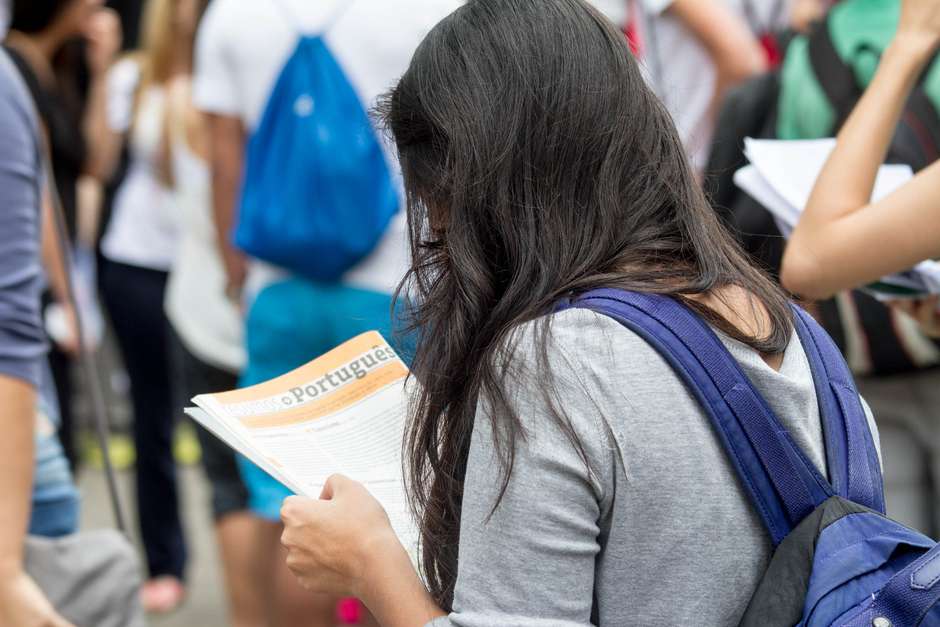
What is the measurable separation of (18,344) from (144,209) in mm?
2462

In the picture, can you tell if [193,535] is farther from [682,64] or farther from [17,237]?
[17,237]

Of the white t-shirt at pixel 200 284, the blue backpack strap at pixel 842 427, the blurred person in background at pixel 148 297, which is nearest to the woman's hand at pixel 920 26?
the blue backpack strap at pixel 842 427

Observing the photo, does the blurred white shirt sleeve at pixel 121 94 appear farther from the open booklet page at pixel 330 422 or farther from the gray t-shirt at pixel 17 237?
the open booklet page at pixel 330 422

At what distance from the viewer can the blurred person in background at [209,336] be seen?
142 inches

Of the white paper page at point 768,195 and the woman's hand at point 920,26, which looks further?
the white paper page at point 768,195

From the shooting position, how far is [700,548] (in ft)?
4.44

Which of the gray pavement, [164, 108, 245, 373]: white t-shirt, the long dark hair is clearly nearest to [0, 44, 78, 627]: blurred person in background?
the long dark hair

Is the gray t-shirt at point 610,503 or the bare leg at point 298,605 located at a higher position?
the gray t-shirt at point 610,503

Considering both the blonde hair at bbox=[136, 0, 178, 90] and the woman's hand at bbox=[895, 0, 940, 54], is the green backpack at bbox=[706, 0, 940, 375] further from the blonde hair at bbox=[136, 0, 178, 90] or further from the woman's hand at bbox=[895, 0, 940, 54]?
the blonde hair at bbox=[136, 0, 178, 90]

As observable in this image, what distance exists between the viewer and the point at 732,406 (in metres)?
1.33

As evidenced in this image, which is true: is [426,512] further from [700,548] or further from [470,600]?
[700,548]

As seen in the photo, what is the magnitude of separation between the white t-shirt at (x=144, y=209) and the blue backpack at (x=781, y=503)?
3208mm

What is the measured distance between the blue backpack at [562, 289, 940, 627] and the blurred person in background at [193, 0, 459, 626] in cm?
150

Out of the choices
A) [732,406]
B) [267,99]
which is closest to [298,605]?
[267,99]
